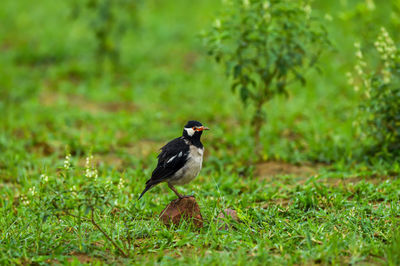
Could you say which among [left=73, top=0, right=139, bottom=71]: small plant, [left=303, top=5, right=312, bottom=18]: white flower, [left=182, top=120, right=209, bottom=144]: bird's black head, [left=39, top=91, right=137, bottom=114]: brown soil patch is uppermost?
[left=73, top=0, right=139, bottom=71]: small plant

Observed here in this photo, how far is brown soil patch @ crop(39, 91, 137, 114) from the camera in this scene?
9.34 meters

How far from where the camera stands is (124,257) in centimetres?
397

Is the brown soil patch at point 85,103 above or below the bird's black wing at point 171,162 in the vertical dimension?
above

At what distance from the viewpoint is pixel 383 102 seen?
617 cm

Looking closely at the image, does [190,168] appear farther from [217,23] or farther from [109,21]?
[109,21]

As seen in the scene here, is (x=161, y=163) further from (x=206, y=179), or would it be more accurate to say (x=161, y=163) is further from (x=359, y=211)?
(x=359, y=211)

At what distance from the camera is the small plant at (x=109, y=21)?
1042 centimetres

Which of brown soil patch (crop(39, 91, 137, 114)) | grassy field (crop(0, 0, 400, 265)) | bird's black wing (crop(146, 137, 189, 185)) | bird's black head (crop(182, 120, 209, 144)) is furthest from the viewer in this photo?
brown soil patch (crop(39, 91, 137, 114))

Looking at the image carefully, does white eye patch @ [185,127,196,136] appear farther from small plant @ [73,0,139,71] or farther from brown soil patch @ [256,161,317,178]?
small plant @ [73,0,139,71]

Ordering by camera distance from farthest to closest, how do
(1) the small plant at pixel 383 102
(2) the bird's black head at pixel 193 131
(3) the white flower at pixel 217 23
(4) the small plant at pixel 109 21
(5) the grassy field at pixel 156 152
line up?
(4) the small plant at pixel 109 21
(3) the white flower at pixel 217 23
(1) the small plant at pixel 383 102
(2) the bird's black head at pixel 193 131
(5) the grassy field at pixel 156 152

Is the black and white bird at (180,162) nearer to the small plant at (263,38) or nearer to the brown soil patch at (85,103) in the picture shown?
the small plant at (263,38)

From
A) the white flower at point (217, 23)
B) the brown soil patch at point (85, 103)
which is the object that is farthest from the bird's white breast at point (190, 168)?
the brown soil patch at point (85, 103)

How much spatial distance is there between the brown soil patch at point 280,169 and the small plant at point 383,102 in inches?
33.5

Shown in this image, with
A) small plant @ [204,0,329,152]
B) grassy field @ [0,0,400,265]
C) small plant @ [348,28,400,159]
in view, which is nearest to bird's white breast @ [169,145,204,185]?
grassy field @ [0,0,400,265]
